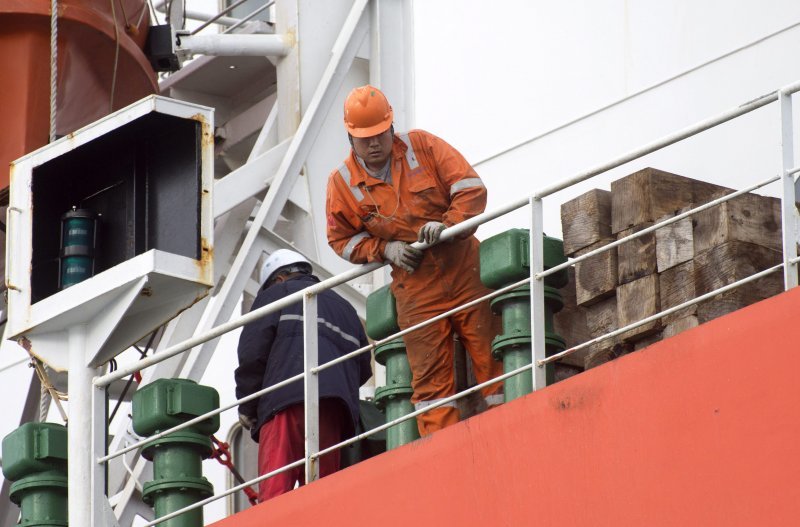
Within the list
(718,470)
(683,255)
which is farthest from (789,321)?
(683,255)

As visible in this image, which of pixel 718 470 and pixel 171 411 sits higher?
pixel 171 411

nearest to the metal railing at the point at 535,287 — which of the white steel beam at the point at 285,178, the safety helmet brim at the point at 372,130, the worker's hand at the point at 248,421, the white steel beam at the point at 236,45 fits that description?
the worker's hand at the point at 248,421

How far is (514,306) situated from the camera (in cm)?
759

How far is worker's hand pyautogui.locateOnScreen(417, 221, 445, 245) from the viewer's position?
766cm

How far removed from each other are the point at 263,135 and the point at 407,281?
3.44 m

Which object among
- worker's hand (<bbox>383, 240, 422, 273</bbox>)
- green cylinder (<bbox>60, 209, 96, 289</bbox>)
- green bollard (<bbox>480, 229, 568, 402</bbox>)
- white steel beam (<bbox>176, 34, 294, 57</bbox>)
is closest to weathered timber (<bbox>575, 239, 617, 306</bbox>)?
green bollard (<bbox>480, 229, 568, 402</bbox>)

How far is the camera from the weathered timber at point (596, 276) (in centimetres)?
758

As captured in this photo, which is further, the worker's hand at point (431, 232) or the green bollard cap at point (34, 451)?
the green bollard cap at point (34, 451)

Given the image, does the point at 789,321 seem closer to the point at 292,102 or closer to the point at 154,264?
the point at 154,264

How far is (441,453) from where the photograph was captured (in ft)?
23.5

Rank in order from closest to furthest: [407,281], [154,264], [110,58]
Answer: [407,281] < [154,264] < [110,58]

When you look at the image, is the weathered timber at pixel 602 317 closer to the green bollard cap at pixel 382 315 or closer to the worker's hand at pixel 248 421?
the green bollard cap at pixel 382 315

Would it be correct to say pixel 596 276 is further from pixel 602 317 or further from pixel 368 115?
pixel 368 115

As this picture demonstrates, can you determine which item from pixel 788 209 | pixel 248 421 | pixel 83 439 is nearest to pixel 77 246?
pixel 83 439
